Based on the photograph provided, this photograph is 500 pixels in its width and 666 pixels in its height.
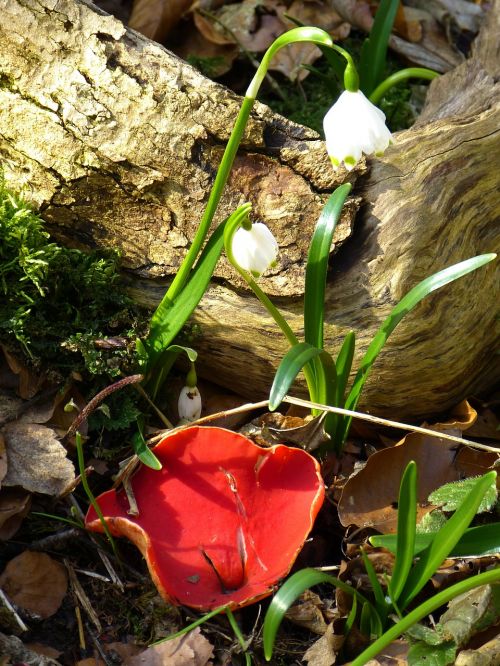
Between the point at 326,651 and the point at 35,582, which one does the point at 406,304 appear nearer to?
the point at 326,651

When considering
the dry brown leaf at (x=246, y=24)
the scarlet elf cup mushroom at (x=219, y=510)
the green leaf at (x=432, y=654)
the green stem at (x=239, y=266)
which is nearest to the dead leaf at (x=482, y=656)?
the green leaf at (x=432, y=654)

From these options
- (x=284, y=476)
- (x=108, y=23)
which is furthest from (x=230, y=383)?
(x=108, y=23)

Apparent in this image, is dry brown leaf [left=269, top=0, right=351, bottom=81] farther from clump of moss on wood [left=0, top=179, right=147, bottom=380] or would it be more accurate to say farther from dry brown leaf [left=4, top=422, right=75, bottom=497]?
dry brown leaf [left=4, top=422, right=75, bottom=497]

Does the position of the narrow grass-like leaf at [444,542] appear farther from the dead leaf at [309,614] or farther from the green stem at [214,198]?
the green stem at [214,198]

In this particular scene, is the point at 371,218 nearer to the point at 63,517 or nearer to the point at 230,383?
the point at 230,383

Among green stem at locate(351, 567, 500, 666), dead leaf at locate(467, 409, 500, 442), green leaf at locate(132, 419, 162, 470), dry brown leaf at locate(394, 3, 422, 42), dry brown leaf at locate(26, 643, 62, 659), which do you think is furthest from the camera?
dry brown leaf at locate(394, 3, 422, 42)

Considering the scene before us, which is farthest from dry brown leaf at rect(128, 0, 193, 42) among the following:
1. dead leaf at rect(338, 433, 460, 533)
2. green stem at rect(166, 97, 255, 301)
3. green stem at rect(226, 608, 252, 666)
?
green stem at rect(226, 608, 252, 666)
